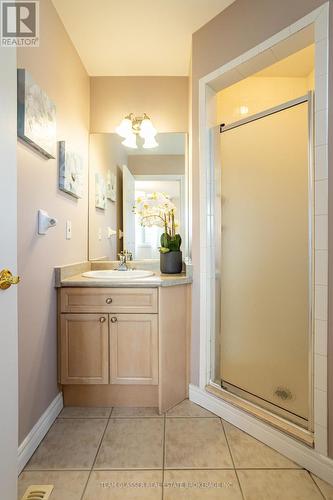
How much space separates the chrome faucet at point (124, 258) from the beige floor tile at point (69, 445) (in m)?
1.06

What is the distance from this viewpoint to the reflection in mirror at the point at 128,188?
2.38m

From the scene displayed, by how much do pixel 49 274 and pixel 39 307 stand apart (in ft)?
0.70

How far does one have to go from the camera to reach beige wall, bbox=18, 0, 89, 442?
4.60ft

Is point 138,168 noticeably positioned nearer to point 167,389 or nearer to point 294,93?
point 294,93

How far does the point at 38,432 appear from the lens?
1529mm

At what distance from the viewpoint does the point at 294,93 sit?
92.2 inches

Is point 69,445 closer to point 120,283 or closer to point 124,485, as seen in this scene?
point 124,485

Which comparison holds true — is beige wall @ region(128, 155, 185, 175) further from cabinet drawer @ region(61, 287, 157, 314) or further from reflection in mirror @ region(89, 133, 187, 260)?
cabinet drawer @ region(61, 287, 157, 314)

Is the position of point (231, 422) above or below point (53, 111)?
below

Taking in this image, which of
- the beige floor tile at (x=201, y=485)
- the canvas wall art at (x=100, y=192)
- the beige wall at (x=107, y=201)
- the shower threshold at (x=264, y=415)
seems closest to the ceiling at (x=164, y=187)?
the beige wall at (x=107, y=201)

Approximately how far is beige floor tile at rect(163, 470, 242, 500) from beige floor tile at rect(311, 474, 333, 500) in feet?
1.20

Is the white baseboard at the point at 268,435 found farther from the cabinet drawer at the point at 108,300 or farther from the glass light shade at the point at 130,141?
the glass light shade at the point at 130,141

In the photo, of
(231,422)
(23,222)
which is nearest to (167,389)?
(231,422)

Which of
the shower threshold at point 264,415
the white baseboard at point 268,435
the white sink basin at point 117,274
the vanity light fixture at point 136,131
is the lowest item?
the white baseboard at point 268,435
